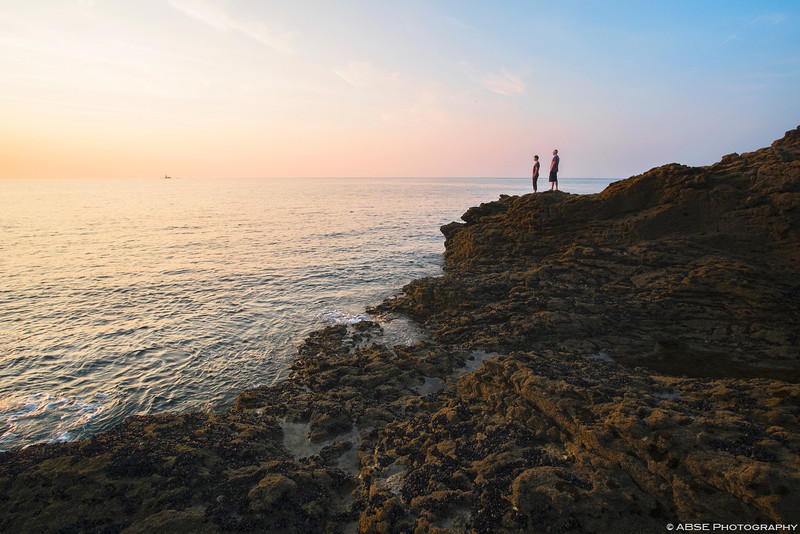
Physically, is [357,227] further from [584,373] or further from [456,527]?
[456,527]

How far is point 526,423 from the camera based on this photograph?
8.38 m

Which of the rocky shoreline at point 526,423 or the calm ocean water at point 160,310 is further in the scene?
the calm ocean water at point 160,310

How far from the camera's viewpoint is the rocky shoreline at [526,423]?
611 cm

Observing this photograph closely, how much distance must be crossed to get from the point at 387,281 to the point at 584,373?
16034 millimetres

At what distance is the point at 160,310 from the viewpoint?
19.2 metres

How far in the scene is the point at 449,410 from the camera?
9328 millimetres

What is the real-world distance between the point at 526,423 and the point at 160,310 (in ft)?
62.6

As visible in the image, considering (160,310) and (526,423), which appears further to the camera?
(160,310)

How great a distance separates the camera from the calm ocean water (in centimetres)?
1182

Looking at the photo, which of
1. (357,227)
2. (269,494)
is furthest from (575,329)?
(357,227)

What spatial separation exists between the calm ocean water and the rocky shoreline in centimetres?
237

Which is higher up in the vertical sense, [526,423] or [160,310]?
[526,423]

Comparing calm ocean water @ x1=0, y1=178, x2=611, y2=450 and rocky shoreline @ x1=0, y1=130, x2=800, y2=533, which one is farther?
calm ocean water @ x1=0, y1=178, x2=611, y2=450

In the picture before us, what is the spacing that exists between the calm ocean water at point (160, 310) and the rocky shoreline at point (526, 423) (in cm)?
237
